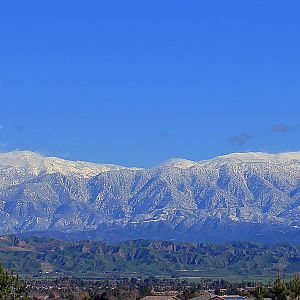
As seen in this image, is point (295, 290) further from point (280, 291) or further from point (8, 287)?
point (8, 287)

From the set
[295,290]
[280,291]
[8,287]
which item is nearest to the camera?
[280,291]

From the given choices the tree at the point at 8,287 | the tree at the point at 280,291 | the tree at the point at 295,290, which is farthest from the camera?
the tree at the point at 8,287

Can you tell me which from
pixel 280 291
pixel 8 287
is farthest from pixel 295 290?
pixel 8 287

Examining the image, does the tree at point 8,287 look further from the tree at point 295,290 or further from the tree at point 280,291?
the tree at point 295,290

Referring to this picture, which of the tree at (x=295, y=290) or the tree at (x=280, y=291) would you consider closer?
the tree at (x=280, y=291)

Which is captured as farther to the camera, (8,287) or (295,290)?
(8,287)

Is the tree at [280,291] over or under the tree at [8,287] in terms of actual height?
under

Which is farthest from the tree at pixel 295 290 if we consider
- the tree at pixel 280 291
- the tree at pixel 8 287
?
the tree at pixel 8 287

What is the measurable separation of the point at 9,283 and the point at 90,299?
207 feet

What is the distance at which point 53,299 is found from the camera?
19012 cm

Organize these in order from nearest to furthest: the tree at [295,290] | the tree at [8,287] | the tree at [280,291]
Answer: the tree at [280,291], the tree at [295,290], the tree at [8,287]

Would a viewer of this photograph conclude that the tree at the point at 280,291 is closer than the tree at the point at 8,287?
Yes

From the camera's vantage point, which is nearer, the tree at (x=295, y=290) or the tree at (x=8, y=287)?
the tree at (x=295, y=290)

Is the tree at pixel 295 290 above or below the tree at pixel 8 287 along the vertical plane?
below
